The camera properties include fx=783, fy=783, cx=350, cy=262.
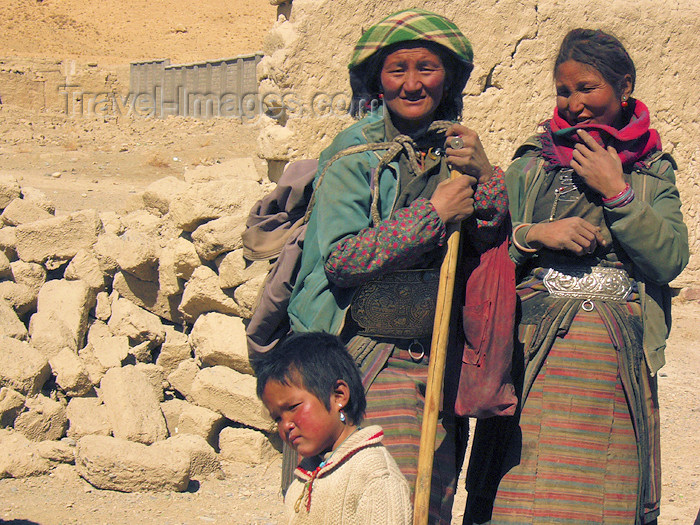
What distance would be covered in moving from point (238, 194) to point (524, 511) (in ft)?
9.86

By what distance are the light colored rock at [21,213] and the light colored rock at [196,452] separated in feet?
7.36

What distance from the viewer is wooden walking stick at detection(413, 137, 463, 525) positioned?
221 cm

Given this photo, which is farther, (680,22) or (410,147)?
(680,22)

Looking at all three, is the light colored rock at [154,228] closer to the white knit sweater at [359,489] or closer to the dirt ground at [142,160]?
the dirt ground at [142,160]

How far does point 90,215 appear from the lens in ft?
18.4

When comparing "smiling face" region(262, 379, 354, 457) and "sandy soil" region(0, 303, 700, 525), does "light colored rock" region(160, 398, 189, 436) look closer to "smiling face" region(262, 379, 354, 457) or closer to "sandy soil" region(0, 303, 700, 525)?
"sandy soil" region(0, 303, 700, 525)

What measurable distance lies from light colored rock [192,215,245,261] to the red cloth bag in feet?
8.30

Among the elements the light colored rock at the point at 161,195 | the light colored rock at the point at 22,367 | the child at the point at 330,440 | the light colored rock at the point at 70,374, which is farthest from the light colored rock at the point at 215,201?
the child at the point at 330,440

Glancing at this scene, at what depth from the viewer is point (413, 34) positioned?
7.74ft

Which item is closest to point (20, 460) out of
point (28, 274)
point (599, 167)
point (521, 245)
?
point (28, 274)

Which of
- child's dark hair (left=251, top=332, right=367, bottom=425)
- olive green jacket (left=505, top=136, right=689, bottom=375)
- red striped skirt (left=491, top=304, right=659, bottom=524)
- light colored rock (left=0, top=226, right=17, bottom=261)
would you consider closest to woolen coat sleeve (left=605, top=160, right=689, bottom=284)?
olive green jacket (left=505, top=136, right=689, bottom=375)

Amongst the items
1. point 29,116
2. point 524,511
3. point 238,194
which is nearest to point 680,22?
point 238,194

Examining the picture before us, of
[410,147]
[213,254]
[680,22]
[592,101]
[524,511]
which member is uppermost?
[680,22]

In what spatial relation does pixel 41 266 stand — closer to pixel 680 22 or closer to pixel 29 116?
pixel 680 22
